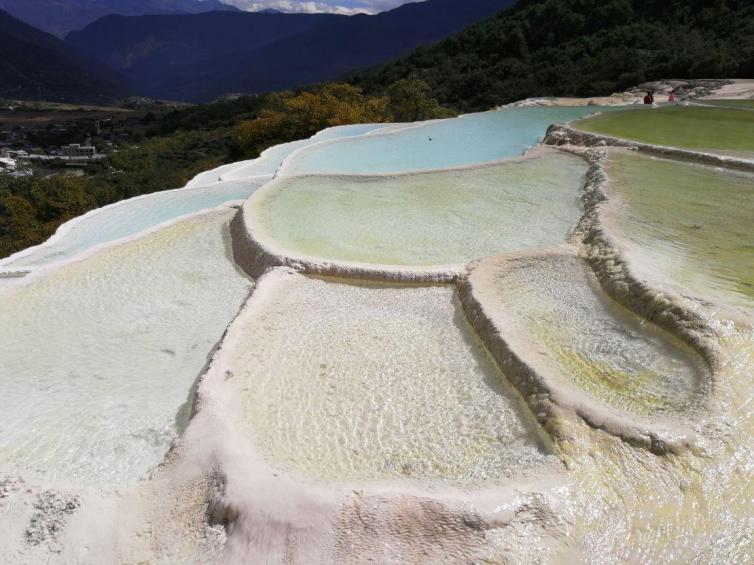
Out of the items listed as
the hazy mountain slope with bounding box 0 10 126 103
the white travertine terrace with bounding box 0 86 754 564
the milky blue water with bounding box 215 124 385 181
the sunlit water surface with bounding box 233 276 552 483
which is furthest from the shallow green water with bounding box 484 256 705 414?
the hazy mountain slope with bounding box 0 10 126 103

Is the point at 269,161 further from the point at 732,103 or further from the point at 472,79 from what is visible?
the point at 472,79

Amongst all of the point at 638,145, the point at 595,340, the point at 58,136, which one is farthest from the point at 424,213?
the point at 58,136

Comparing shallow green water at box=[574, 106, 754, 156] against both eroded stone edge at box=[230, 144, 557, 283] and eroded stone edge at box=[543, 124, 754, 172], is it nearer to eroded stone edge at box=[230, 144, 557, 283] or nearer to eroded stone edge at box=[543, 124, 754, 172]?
eroded stone edge at box=[543, 124, 754, 172]

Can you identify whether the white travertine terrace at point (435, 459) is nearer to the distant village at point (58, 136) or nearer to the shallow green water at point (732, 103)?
the shallow green water at point (732, 103)

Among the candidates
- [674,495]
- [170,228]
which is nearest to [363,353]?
[674,495]

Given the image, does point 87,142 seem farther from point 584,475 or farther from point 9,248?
point 584,475
